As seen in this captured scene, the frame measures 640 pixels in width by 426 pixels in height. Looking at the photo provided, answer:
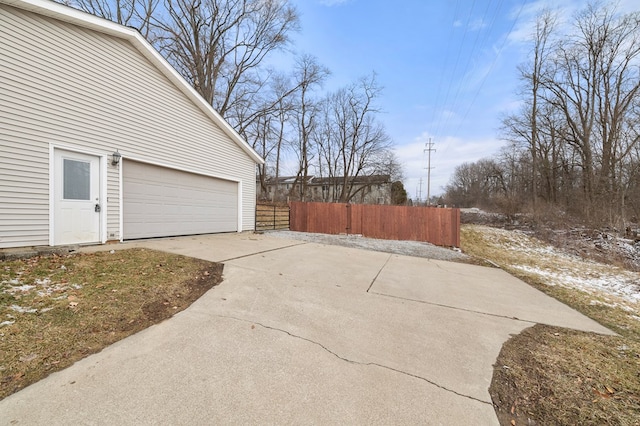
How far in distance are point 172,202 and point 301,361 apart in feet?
23.8

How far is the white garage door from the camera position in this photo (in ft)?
23.0

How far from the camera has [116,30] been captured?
6.41 metres

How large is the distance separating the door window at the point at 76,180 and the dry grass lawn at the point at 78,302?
1.63m

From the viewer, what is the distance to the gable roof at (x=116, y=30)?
5172 millimetres

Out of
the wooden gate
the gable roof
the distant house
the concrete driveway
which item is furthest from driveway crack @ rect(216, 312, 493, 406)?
the distant house

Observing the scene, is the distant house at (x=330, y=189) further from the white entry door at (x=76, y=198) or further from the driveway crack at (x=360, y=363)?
the driveway crack at (x=360, y=363)

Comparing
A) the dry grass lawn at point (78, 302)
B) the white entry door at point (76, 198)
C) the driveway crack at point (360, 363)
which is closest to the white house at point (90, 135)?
the white entry door at point (76, 198)

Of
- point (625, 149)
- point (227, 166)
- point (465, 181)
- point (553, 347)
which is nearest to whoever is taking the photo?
point (553, 347)

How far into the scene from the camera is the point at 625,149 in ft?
54.1

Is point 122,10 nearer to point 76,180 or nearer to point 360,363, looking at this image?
point 76,180

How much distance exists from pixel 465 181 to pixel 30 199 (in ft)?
216

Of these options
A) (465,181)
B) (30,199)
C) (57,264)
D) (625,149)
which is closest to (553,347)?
(57,264)

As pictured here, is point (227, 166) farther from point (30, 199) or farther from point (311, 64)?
point (311, 64)

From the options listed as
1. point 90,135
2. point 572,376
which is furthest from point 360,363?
point 90,135
